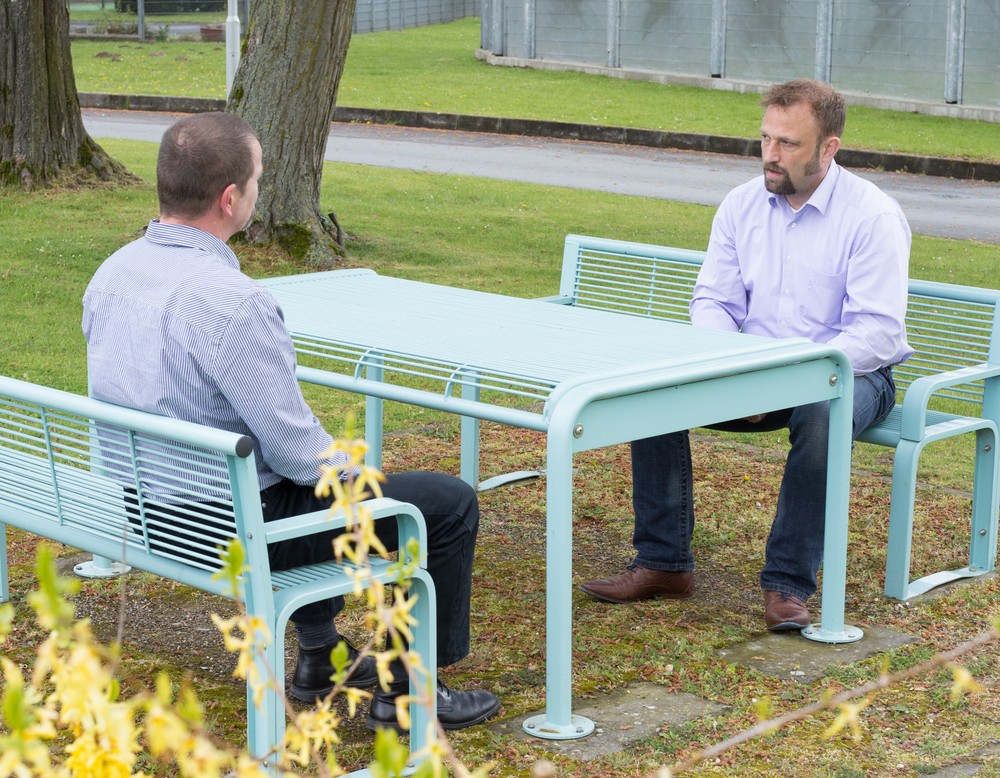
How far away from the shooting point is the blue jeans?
174 inches

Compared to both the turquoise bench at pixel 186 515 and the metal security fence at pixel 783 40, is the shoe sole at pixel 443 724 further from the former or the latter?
the metal security fence at pixel 783 40

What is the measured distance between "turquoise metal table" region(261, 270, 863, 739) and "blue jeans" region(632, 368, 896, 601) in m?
0.14

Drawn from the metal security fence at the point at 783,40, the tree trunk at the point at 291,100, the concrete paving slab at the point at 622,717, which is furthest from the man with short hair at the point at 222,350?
the metal security fence at the point at 783,40

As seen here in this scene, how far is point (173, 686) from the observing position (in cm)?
397

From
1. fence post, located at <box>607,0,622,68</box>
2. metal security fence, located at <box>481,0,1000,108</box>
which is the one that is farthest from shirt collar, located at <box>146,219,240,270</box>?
fence post, located at <box>607,0,622,68</box>

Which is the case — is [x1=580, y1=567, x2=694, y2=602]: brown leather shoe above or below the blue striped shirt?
below

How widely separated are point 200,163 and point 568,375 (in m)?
1.00

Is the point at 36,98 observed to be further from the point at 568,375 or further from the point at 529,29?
the point at 529,29

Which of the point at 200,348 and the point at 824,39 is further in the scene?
the point at 824,39

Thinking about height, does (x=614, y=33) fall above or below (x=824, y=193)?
above

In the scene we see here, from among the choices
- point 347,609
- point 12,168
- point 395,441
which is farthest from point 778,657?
point 12,168

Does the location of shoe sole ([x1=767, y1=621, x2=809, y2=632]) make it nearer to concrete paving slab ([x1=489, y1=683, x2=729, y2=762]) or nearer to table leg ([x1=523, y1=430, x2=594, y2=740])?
concrete paving slab ([x1=489, y1=683, x2=729, y2=762])

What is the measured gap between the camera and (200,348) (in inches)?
124

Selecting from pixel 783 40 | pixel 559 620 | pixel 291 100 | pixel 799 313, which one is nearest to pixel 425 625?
pixel 559 620
